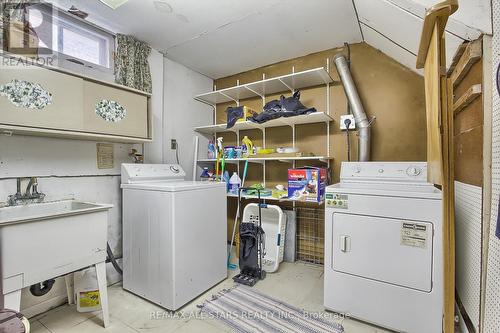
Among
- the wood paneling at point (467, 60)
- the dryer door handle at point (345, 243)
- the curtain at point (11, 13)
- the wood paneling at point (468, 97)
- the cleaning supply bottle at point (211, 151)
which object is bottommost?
the dryer door handle at point (345, 243)

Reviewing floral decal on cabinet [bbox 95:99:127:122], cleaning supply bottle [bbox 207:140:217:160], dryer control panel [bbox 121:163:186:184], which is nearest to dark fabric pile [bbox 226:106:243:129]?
cleaning supply bottle [bbox 207:140:217:160]

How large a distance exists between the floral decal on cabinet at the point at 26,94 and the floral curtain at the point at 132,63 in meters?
0.79

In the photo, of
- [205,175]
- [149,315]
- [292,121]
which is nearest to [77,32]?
[205,175]

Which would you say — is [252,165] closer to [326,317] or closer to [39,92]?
[326,317]

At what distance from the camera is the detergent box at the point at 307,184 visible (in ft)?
7.98

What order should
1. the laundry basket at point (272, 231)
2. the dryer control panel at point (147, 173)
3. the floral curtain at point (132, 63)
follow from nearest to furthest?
1. the dryer control panel at point (147, 173)
2. the floral curtain at point (132, 63)
3. the laundry basket at point (272, 231)

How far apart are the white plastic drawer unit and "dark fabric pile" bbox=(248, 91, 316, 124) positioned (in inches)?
47.3

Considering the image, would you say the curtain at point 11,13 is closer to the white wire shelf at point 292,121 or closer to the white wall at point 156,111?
the white wall at point 156,111

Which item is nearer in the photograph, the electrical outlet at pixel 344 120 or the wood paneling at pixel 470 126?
the wood paneling at pixel 470 126

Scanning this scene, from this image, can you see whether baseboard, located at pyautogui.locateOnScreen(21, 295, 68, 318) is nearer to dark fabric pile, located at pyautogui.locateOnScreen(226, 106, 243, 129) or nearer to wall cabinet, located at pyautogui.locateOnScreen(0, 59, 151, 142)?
wall cabinet, located at pyautogui.locateOnScreen(0, 59, 151, 142)

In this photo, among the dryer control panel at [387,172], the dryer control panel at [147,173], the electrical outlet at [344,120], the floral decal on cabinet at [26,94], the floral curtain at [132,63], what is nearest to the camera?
the floral decal on cabinet at [26,94]

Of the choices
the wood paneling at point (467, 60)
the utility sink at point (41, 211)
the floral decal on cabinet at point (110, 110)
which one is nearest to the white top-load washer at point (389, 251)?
the wood paneling at point (467, 60)

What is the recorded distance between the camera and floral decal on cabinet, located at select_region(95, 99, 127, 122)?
1.94 metres

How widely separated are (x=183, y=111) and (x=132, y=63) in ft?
2.86
